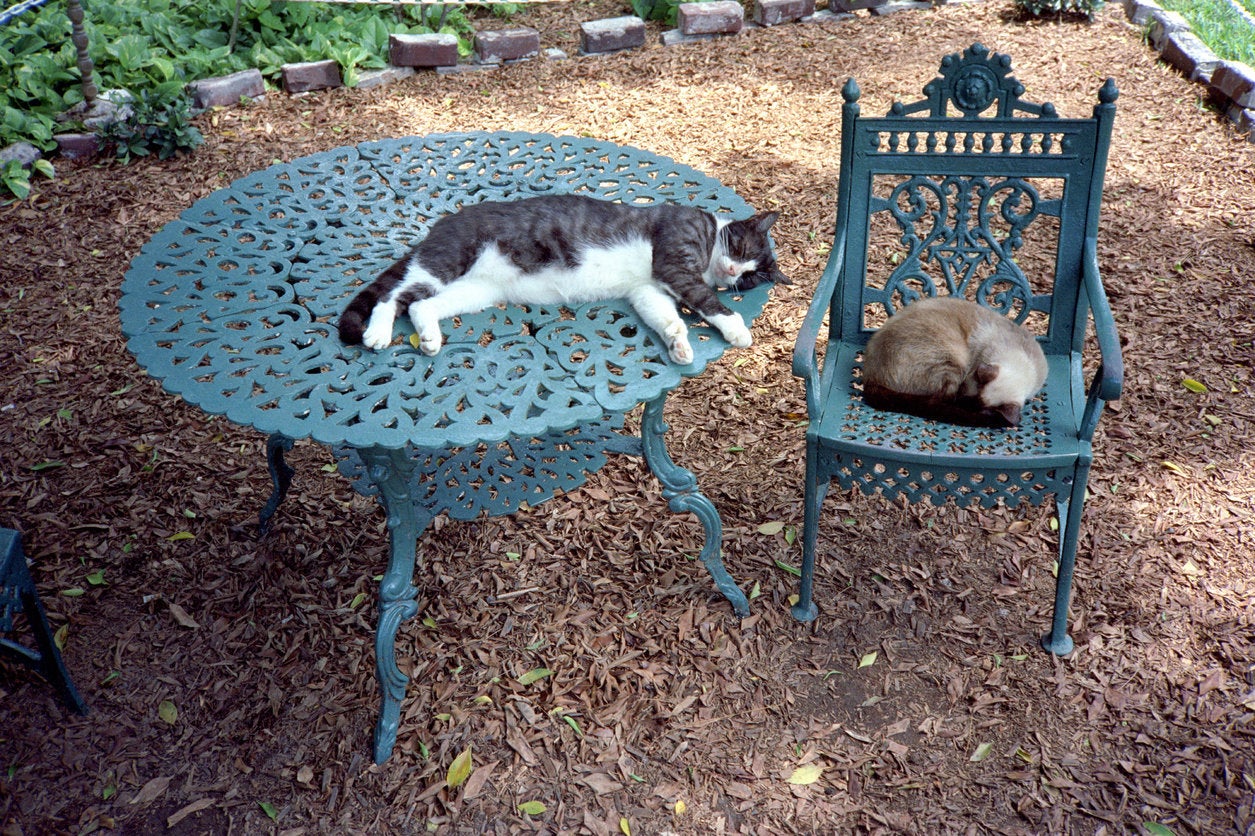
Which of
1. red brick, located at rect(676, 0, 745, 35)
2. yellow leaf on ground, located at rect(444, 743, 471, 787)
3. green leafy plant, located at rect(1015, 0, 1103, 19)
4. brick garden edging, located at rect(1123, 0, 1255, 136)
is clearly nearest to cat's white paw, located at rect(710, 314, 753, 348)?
yellow leaf on ground, located at rect(444, 743, 471, 787)

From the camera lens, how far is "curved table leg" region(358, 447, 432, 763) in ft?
8.44

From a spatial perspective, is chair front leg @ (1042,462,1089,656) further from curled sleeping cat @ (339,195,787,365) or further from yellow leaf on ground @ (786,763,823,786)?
curled sleeping cat @ (339,195,787,365)

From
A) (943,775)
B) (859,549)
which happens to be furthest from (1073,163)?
(943,775)

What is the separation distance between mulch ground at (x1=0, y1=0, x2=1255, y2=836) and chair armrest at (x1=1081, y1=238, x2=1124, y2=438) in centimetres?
83

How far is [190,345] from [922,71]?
5.50 m

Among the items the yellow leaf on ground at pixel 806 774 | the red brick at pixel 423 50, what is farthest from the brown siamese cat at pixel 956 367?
the red brick at pixel 423 50

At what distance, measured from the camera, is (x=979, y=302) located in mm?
3154

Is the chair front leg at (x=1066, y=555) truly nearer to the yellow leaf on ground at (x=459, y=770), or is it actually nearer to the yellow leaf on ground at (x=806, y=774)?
the yellow leaf on ground at (x=806, y=774)

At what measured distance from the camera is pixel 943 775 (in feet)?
8.73

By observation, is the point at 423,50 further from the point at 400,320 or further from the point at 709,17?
the point at 400,320

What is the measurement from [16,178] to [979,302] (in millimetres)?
5113

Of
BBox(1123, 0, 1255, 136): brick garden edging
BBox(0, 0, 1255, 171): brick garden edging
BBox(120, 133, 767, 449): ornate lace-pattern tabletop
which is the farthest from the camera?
BBox(0, 0, 1255, 171): brick garden edging

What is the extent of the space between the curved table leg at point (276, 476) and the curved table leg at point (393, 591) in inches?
30.4

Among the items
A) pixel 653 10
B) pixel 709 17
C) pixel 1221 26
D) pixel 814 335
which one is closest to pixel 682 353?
pixel 814 335
